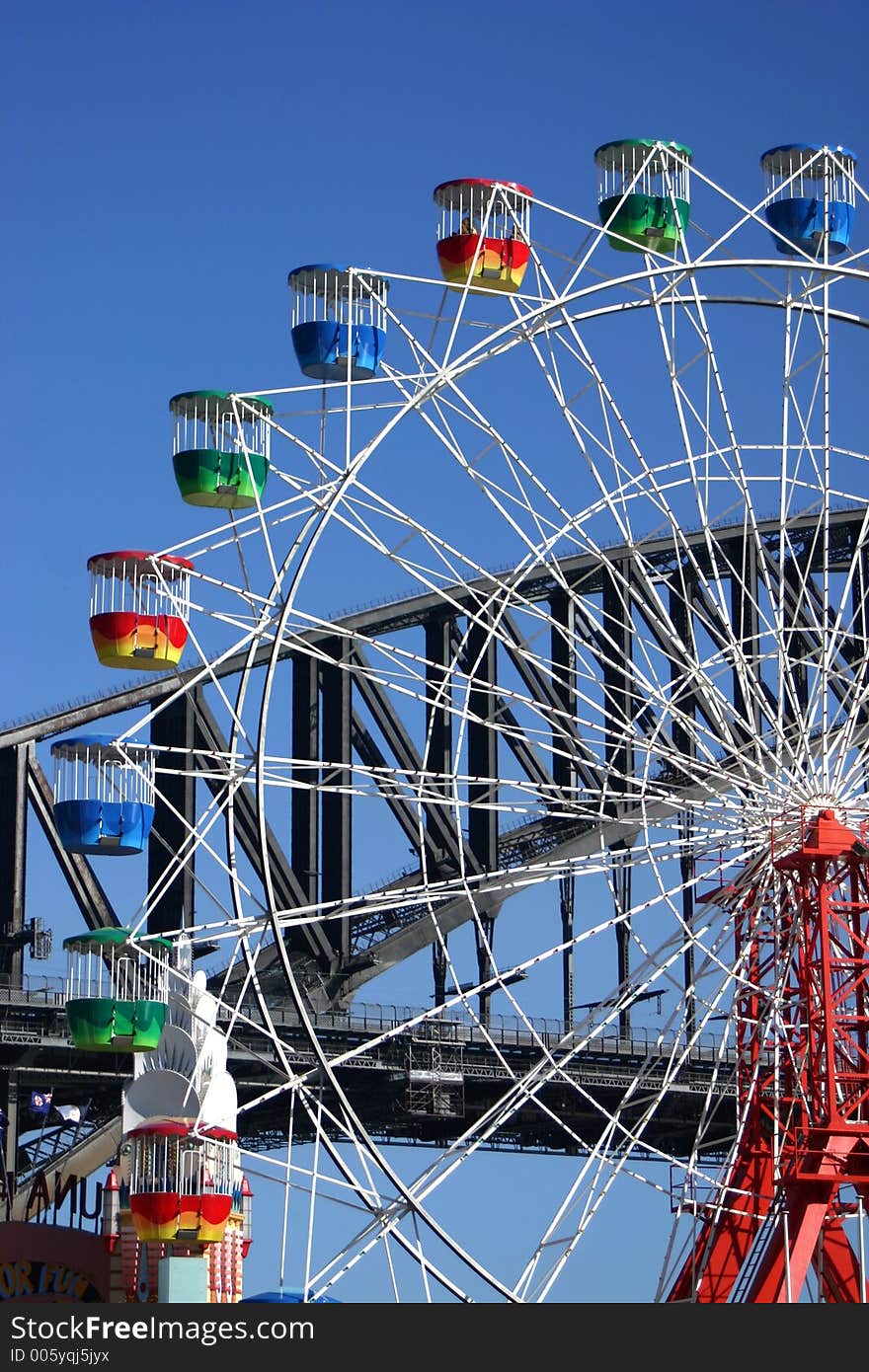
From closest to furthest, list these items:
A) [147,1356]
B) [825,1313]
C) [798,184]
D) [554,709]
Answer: [147,1356] < [825,1313] < [554,709] < [798,184]

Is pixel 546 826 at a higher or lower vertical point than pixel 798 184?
lower

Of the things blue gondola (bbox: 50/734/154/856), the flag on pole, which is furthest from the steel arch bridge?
blue gondola (bbox: 50/734/154/856)

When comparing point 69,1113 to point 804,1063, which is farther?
point 69,1113

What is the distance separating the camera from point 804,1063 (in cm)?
5244

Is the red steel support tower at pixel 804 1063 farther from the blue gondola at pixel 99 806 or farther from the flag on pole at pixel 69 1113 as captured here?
the flag on pole at pixel 69 1113

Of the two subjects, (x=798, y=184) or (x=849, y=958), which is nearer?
(x=849, y=958)

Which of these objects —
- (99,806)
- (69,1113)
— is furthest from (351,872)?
(99,806)

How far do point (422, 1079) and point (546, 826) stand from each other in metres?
13.2

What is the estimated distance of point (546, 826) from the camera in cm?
10156

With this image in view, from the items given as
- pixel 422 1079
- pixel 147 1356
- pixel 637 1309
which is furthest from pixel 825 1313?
pixel 422 1079

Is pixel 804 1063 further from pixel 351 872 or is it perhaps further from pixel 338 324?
pixel 351 872

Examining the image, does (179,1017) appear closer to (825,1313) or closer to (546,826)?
(825,1313)

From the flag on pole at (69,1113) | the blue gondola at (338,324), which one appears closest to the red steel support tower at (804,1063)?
the blue gondola at (338,324)

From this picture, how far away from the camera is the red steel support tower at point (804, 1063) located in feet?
169
